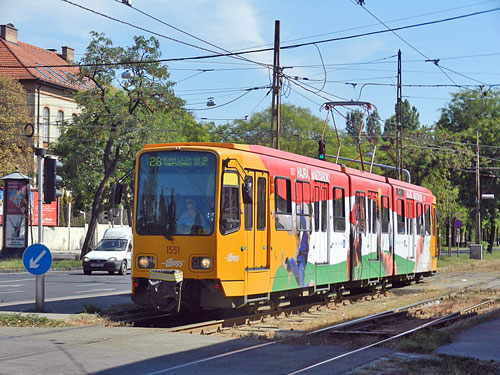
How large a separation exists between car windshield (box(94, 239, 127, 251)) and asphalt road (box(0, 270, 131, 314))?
14.3ft

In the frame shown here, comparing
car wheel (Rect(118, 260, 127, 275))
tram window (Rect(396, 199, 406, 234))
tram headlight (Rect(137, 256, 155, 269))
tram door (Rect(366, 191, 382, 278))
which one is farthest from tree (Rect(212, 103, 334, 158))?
tram headlight (Rect(137, 256, 155, 269))

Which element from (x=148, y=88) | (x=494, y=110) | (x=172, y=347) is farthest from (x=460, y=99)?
(x=172, y=347)

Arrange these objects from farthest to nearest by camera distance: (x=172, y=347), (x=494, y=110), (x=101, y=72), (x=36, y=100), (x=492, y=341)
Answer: (x=494, y=110) < (x=36, y=100) < (x=101, y=72) < (x=492, y=341) < (x=172, y=347)

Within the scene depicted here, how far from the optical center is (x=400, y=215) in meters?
26.2

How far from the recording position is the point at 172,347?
38.5ft

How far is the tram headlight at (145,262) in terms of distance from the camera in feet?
50.3

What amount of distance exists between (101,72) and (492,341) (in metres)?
32.3

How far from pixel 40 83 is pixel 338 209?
5107 centimetres

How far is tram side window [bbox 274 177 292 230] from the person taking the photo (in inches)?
650

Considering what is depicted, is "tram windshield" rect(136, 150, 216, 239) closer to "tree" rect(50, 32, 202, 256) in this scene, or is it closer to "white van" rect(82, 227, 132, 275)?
"white van" rect(82, 227, 132, 275)

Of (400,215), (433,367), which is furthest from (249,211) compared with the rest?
(400,215)

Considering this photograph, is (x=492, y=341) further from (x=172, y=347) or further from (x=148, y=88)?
(x=148, y=88)

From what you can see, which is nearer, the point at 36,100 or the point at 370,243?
the point at 370,243

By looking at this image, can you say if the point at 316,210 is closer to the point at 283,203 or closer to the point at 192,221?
the point at 283,203
